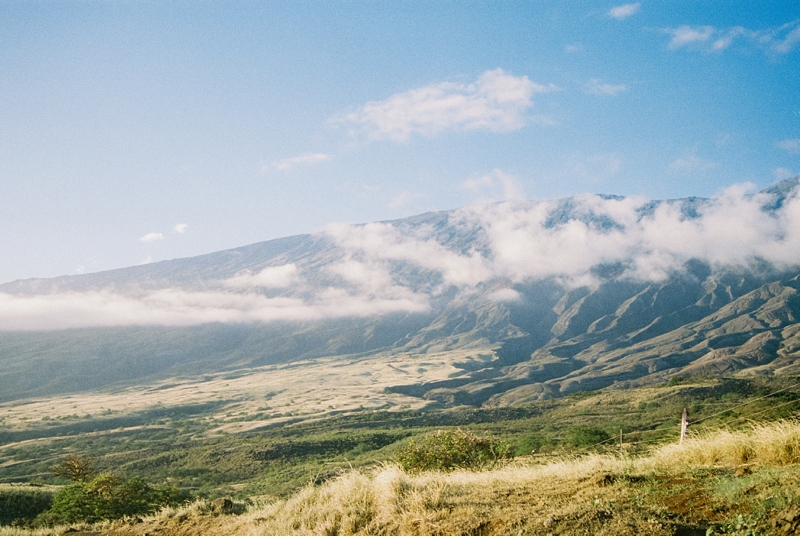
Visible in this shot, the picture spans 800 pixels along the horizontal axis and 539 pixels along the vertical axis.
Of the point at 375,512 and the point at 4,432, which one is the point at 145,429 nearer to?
the point at 4,432

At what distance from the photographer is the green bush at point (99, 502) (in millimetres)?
18781

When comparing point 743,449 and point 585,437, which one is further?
point 585,437

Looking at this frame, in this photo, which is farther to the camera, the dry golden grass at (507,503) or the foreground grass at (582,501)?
the dry golden grass at (507,503)

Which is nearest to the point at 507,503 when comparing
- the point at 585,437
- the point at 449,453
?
the point at 449,453

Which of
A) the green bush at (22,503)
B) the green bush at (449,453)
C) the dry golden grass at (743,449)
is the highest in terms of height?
the dry golden grass at (743,449)

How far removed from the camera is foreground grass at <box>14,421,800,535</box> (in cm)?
617

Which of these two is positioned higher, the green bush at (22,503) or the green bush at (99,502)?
the green bush at (99,502)

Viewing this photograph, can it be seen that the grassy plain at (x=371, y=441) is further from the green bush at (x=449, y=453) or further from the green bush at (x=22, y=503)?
the green bush at (x=22, y=503)

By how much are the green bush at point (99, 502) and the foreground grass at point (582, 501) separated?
35.0 ft

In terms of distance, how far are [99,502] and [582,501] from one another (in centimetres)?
1964

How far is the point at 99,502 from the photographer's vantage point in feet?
63.9

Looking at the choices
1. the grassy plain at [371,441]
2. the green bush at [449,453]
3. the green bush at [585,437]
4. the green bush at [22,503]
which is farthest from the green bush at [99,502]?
the green bush at [585,437]

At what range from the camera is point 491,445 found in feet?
91.6

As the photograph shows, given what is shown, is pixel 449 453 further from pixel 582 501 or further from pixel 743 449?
pixel 582 501
